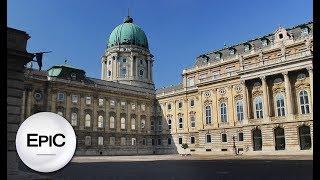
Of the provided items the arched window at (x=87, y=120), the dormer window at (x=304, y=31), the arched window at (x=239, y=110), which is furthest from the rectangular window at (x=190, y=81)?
the dormer window at (x=304, y=31)

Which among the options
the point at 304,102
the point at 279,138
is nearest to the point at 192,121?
the point at 279,138

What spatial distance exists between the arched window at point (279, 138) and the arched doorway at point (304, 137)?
2.87 metres

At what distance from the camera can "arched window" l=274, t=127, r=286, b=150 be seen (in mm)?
50100

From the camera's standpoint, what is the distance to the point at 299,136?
47.8 meters

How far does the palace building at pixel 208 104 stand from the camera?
50.0 meters

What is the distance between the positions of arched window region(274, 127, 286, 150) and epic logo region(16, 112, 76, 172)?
151 feet

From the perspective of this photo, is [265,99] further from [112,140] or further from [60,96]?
[60,96]

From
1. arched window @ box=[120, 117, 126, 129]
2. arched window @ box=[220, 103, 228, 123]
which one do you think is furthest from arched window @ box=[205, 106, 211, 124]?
arched window @ box=[120, 117, 126, 129]

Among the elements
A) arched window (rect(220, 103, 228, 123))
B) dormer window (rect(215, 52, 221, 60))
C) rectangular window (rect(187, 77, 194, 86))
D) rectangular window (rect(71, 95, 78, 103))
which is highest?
dormer window (rect(215, 52, 221, 60))

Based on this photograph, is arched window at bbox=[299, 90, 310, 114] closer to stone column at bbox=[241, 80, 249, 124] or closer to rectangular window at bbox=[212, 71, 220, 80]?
stone column at bbox=[241, 80, 249, 124]

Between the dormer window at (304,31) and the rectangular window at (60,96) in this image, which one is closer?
the dormer window at (304,31)

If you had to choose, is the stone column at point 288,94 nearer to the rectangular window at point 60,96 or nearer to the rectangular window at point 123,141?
the rectangular window at point 123,141
